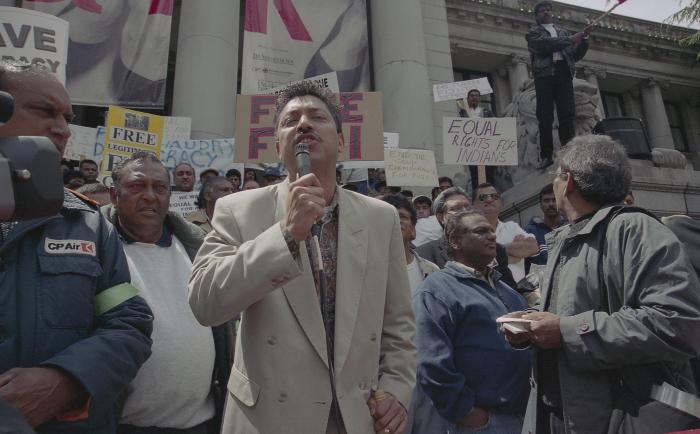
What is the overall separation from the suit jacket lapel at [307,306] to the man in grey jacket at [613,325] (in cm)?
97

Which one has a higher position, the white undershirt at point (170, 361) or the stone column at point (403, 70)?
the stone column at point (403, 70)

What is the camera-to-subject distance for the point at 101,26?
34.9 ft

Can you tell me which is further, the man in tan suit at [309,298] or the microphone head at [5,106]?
the man in tan suit at [309,298]

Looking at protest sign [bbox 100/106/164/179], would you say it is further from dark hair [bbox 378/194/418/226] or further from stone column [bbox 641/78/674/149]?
stone column [bbox 641/78/674/149]

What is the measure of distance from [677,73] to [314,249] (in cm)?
2911

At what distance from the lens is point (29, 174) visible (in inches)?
41.6

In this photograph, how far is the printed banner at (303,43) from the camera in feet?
35.2

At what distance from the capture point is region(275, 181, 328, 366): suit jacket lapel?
175 centimetres

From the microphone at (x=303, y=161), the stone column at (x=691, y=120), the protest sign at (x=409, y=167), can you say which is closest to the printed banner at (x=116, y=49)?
the protest sign at (x=409, y=167)

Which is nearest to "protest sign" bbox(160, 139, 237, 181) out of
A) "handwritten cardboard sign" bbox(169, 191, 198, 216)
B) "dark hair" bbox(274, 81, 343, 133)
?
"handwritten cardboard sign" bbox(169, 191, 198, 216)

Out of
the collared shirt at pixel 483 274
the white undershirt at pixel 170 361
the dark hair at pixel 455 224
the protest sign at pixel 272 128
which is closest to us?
the white undershirt at pixel 170 361

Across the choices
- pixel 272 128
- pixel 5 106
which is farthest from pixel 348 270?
pixel 272 128

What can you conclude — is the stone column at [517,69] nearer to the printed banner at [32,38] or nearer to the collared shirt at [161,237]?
the printed banner at [32,38]

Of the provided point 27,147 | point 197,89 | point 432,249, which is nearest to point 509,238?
point 432,249
